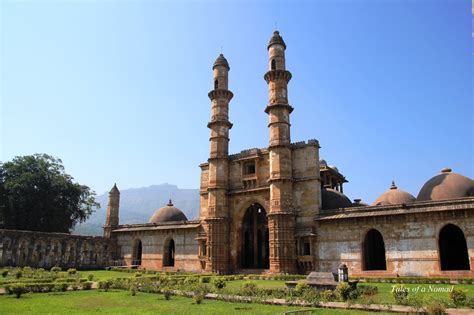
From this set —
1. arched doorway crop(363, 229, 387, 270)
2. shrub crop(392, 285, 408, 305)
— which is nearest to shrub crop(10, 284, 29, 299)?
shrub crop(392, 285, 408, 305)

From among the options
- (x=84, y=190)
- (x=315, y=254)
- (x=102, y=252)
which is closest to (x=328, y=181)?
(x=315, y=254)

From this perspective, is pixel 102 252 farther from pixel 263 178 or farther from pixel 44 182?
pixel 263 178

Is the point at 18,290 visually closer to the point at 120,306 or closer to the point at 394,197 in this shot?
the point at 120,306

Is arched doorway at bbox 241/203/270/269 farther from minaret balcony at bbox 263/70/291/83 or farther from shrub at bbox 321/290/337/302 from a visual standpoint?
shrub at bbox 321/290/337/302

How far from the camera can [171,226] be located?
4072 cm

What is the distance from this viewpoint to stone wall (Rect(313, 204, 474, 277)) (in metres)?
25.1

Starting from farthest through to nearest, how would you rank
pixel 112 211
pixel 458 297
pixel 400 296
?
pixel 112 211 < pixel 400 296 < pixel 458 297

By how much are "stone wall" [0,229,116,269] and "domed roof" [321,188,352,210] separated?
25.9 meters

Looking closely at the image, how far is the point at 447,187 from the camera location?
29141 mm

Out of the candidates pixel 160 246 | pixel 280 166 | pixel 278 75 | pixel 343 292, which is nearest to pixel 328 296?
pixel 343 292

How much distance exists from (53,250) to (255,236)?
20.6m

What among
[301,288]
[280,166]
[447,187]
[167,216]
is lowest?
[301,288]

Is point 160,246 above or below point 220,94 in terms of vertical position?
below

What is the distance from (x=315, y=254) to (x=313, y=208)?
3769 millimetres
